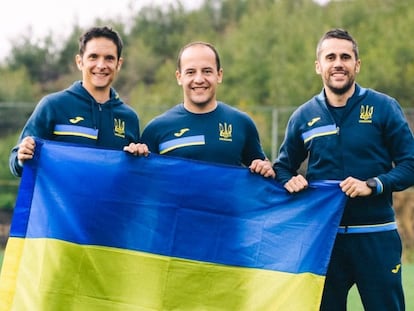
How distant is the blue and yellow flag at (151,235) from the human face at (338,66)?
22.9 inches

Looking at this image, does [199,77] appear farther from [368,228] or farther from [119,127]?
[368,228]

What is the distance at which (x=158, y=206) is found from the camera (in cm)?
459

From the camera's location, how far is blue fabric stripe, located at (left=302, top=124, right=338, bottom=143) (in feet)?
14.4

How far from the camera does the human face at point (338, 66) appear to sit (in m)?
4.36

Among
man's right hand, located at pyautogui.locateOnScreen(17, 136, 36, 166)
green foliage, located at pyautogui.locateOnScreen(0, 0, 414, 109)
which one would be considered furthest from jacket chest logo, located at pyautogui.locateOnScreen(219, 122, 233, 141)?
green foliage, located at pyautogui.locateOnScreen(0, 0, 414, 109)

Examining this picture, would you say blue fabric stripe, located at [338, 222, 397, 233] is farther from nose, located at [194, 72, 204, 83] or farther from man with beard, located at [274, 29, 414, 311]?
nose, located at [194, 72, 204, 83]

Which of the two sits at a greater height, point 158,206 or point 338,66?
point 338,66

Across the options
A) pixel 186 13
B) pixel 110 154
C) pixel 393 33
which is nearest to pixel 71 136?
pixel 110 154

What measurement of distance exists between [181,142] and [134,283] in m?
0.86

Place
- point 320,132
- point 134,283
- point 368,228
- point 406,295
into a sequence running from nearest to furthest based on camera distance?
point 368,228 → point 320,132 → point 134,283 → point 406,295

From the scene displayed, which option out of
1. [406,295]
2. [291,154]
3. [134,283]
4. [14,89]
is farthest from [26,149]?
[14,89]

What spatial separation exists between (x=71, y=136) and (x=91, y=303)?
3.20ft

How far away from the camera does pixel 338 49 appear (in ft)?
14.4

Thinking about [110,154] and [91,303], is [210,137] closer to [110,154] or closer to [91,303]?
[110,154]
